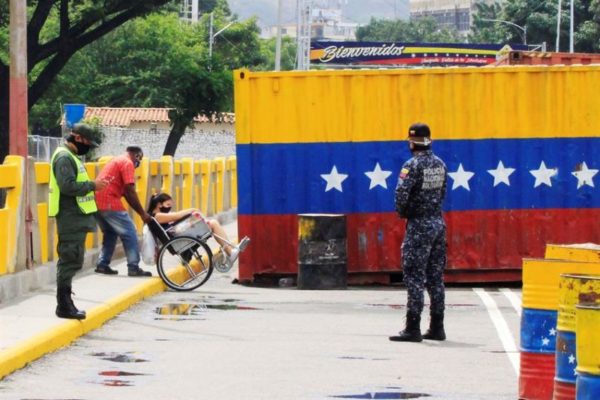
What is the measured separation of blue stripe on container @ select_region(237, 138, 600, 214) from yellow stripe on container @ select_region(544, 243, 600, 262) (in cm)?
872

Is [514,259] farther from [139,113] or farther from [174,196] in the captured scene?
[139,113]

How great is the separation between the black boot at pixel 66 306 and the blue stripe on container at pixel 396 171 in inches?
244

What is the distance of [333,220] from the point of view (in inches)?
752

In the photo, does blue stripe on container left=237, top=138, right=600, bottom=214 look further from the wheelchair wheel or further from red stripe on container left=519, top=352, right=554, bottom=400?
red stripe on container left=519, top=352, right=554, bottom=400

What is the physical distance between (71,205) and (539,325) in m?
4.89

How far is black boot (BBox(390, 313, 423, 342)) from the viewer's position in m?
13.5

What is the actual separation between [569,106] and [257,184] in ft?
13.0

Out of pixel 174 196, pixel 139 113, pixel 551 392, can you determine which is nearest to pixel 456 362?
pixel 551 392

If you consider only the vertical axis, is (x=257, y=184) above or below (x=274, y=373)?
above

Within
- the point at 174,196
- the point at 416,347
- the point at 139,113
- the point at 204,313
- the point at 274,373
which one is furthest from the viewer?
the point at 139,113

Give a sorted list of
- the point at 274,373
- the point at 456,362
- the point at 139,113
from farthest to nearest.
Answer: the point at 139,113
the point at 456,362
the point at 274,373

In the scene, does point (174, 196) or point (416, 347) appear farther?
point (174, 196)

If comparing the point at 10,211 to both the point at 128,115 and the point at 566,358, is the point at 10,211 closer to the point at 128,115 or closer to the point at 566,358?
the point at 566,358

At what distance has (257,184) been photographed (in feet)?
64.2
